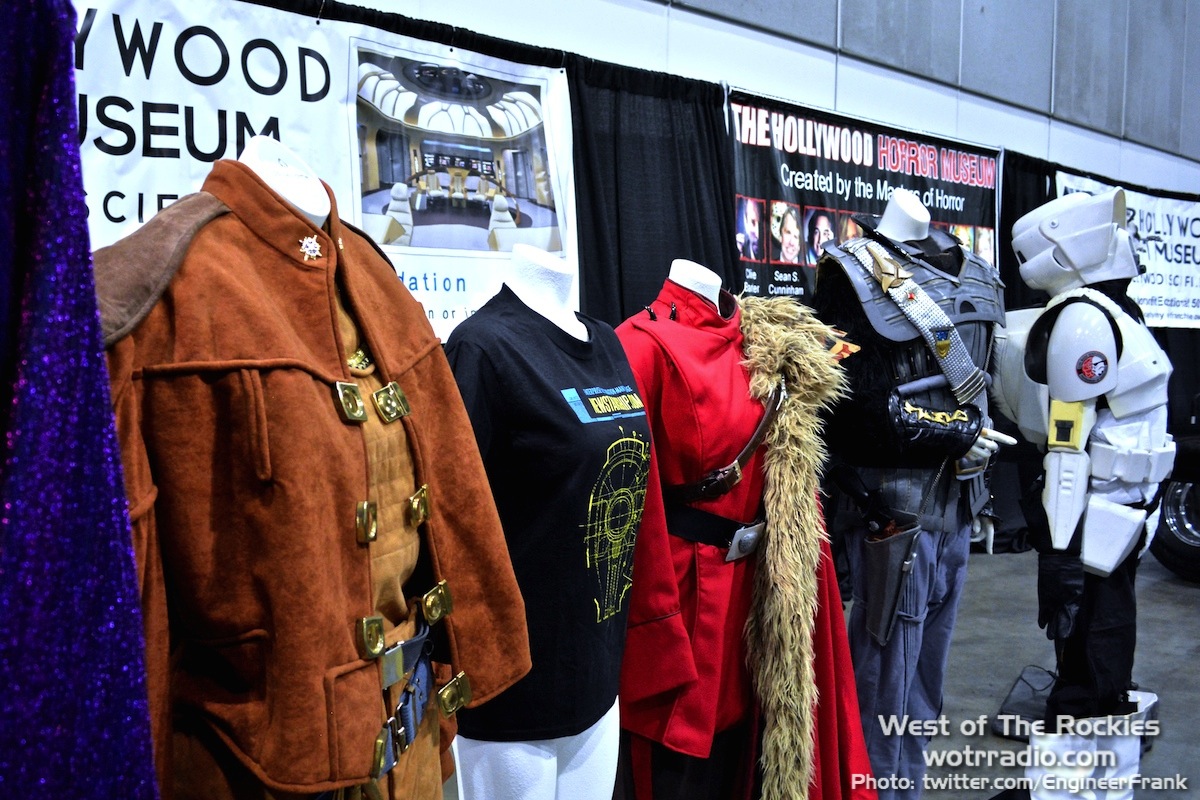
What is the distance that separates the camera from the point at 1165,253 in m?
7.07

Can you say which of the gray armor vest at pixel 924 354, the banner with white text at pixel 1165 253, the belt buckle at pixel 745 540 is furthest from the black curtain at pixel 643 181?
the banner with white text at pixel 1165 253

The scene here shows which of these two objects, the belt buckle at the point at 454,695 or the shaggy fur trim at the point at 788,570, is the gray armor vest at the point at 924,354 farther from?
the belt buckle at the point at 454,695

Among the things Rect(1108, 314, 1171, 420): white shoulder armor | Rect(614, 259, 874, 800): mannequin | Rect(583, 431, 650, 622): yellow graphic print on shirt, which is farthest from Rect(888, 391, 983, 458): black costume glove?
Rect(583, 431, 650, 622): yellow graphic print on shirt

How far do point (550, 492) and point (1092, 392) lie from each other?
1.90 meters

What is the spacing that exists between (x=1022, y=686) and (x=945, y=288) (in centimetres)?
209

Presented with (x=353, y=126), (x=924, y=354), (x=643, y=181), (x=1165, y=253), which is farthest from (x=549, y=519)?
(x=1165, y=253)

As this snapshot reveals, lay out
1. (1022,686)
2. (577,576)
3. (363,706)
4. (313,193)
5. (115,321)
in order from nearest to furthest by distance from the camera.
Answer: (115,321)
(363,706)
(313,193)
(577,576)
(1022,686)

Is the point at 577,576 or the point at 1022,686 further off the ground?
the point at 577,576

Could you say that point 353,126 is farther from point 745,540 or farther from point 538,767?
point 538,767

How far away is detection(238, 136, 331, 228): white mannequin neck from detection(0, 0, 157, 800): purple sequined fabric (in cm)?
51

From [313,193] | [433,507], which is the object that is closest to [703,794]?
[433,507]

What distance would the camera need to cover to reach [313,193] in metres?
1.12

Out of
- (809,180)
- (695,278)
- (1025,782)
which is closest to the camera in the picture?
(695,278)

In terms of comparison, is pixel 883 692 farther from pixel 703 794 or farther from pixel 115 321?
pixel 115 321
